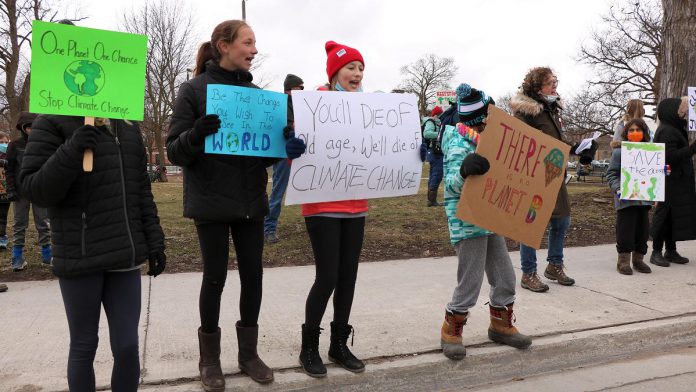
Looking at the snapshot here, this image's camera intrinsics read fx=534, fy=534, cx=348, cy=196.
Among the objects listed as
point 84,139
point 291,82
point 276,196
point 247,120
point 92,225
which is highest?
point 291,82

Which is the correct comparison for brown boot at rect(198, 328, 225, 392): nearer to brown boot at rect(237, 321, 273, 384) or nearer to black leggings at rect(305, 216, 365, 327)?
brown boot at rect(237, 321, 273, 384)

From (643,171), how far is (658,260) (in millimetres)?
1230

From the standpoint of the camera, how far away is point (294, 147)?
9.80 ft

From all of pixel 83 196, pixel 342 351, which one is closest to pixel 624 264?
pixel 342 351

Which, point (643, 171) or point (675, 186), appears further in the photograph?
point (675, 186)

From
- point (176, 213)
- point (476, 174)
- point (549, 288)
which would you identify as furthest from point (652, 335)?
point (176, 213)

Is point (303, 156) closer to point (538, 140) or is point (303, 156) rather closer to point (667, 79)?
point (538, 140)

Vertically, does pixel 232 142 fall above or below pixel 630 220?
above

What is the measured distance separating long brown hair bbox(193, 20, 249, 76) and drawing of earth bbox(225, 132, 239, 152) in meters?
0.45

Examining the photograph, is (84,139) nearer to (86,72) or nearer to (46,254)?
(86,72)

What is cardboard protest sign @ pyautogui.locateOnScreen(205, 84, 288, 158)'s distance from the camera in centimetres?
279

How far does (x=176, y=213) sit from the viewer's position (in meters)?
9.85

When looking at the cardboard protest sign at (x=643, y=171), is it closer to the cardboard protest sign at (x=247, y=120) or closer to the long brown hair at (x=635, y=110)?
the long brown hair at (x=635, y=110)

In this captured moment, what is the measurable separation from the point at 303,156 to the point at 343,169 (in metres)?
0.27
